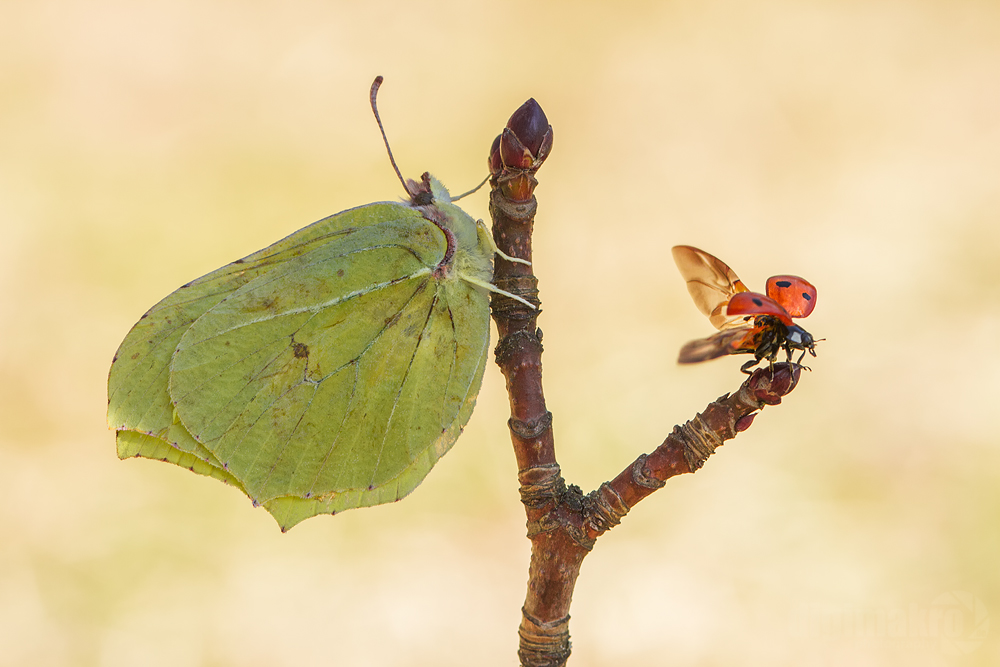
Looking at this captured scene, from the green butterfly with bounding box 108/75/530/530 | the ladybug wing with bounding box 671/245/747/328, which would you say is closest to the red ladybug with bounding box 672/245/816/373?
the ladybug wing with bounding box 671/245/747/328

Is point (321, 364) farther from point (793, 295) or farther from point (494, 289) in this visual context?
point (793, 295)

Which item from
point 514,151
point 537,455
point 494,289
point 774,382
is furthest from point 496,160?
point 774,382

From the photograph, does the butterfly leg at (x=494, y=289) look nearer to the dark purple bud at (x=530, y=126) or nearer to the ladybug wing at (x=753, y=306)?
the dark purple bud at (x=530, y=126)

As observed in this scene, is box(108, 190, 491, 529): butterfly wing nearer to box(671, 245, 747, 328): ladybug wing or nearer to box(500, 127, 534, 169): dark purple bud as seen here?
box(500, 127, 534, 169): dark purple bud

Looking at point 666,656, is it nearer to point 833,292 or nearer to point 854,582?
point 854,582

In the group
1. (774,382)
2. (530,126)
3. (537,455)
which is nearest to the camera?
(774,382)

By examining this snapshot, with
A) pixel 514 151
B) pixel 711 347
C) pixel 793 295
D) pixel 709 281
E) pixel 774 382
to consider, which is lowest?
pixel 711 347

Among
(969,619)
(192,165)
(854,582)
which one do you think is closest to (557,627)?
(854,582)
